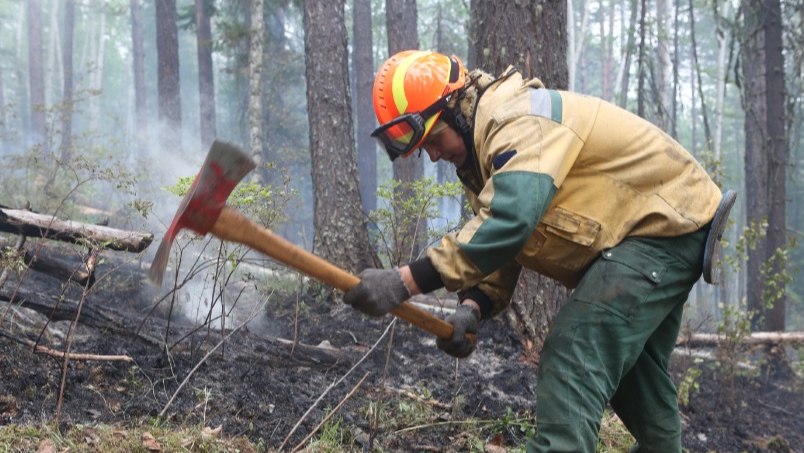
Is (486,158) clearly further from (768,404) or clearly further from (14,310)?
(768,404)

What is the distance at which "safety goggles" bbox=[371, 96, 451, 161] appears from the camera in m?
2.85

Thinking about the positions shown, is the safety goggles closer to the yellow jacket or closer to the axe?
the yellow jacket

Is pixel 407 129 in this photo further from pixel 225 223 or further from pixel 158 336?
pixel 158 336

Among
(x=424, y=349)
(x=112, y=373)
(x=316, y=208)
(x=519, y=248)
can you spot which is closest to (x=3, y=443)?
(x=112, y=373)

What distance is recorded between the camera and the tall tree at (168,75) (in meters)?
18.3

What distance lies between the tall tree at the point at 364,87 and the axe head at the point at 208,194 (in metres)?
15.1

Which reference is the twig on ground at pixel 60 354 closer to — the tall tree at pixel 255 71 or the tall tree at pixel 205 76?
Result: the tall tree at pixel 255 71

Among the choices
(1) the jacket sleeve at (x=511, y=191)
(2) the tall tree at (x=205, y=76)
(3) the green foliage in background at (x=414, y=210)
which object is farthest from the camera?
(2) the tall tree at (x=205, y=76)

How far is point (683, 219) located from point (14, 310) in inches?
158

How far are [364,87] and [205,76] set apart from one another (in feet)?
19.1

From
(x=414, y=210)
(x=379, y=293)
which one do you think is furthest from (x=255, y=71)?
(x=379, y=293)

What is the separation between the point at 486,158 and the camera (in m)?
2.63

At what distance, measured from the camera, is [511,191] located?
7.74ft

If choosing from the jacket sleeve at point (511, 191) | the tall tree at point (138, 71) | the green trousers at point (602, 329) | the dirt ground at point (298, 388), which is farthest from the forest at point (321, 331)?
the tall tree at point (138, 71)
